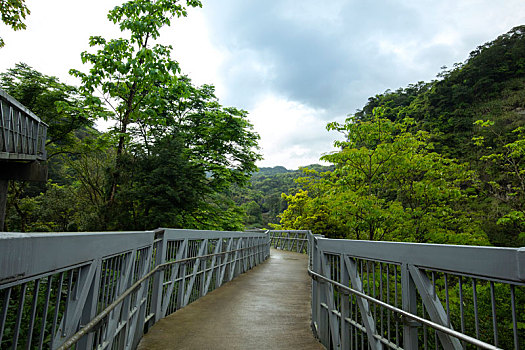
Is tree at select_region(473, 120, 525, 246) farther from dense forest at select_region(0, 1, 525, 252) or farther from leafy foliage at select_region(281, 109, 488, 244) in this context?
leafy foliage at select_region(281, 109, 488, 244)

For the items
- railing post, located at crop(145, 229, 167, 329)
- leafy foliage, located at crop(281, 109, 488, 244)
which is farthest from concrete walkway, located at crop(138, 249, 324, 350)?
leafy foliage, located at crop(281, 109, 488, 244)

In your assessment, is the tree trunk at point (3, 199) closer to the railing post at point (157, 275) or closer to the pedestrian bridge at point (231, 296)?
the pedestrian bridge at point (231, 296)

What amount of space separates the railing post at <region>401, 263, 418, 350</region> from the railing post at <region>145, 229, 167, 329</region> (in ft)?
12.8

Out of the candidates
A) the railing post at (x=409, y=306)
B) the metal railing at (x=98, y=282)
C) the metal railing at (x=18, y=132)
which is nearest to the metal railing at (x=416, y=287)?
the railing post at (x=409, y=306)

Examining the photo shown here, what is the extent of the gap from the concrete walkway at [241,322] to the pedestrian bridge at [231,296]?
2 cm

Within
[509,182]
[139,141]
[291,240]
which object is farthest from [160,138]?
[509,182]

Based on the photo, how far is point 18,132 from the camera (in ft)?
34.7

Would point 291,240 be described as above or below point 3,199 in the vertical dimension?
below

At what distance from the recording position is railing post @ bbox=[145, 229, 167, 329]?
17.1 feet

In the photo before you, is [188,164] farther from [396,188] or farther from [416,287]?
[416,287]

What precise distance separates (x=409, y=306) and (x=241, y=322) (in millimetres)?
3918

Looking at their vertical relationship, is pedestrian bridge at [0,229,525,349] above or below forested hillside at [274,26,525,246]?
below

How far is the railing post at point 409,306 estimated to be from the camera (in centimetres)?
233

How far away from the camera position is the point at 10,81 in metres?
15.0
